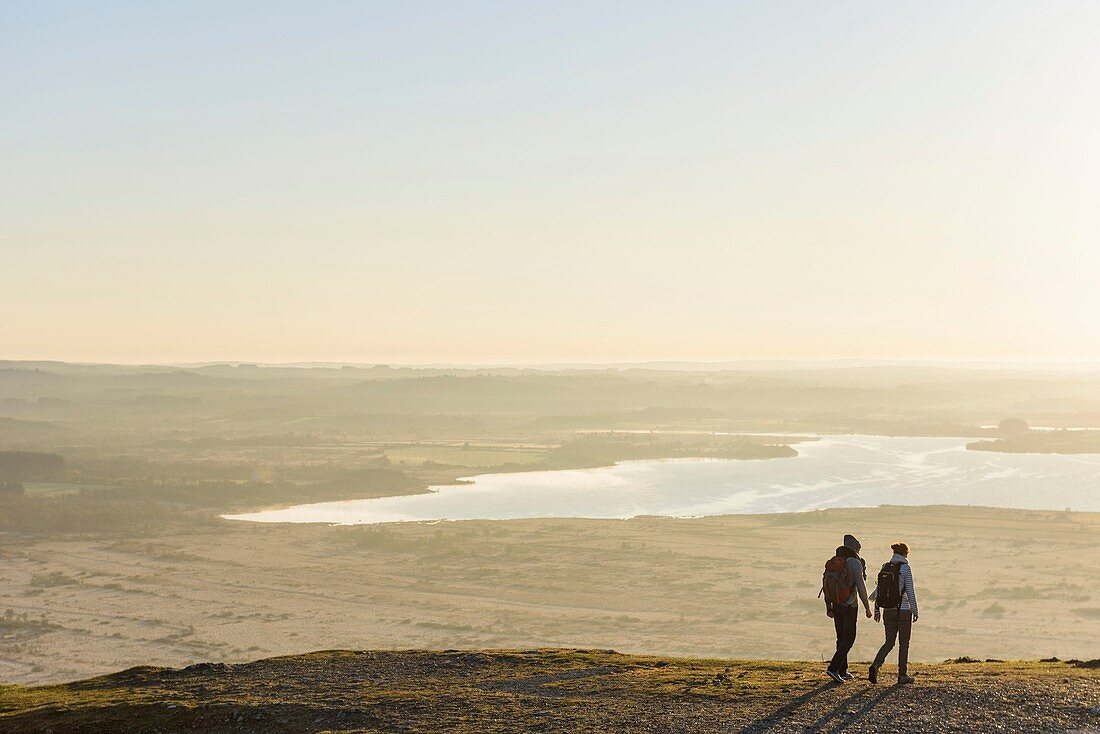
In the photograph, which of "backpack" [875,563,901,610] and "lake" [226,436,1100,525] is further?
"lake" [226,436,1100,525]

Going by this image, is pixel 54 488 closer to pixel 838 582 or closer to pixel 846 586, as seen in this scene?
pixel 838 582

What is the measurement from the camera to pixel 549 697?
80.2ft

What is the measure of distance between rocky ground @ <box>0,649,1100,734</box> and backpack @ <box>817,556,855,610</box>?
2229 millimetres

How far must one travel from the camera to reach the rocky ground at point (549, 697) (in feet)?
66.4

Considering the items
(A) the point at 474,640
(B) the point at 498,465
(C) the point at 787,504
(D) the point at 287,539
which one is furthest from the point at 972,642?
(B) the point at 498,465

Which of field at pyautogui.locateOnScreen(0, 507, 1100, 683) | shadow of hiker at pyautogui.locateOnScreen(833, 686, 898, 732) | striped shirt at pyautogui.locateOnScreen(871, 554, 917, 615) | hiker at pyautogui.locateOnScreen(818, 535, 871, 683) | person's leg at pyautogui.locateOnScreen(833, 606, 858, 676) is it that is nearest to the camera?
shadow of hiker at pyautogui.locateOnScreen(833, 686, 898, 732)

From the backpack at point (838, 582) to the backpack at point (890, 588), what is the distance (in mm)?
683

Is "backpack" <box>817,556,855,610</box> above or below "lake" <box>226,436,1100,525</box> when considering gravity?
above

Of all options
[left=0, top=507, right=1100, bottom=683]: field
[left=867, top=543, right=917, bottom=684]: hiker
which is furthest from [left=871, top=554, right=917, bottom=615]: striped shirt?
[left=0, top=507, right=1100, bottom=683]: field

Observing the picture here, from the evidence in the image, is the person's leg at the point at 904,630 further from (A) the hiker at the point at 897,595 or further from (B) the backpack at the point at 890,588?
(B) the backpack at the point at 890,588

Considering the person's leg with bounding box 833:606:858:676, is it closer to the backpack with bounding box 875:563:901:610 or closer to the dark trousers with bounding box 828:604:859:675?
the dark trousers with bounding box 828:604:859:675

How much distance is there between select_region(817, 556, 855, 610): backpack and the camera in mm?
21234

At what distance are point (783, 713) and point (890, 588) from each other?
11.9ft

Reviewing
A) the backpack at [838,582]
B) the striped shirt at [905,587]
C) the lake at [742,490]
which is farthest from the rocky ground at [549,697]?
the lake at [742,490]
